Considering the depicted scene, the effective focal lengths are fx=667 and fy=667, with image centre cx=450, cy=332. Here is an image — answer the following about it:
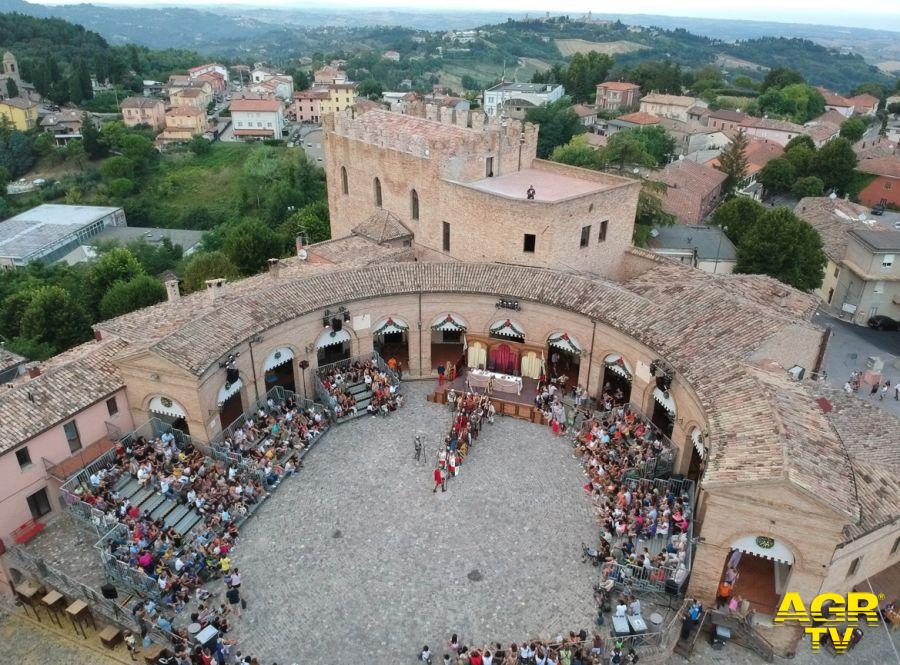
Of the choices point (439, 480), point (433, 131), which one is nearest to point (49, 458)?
point (439, 480)

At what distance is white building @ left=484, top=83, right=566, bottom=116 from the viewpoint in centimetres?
12631

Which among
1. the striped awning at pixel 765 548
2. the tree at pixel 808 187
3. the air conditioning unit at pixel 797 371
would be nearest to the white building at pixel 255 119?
the tree at pixel 808 187

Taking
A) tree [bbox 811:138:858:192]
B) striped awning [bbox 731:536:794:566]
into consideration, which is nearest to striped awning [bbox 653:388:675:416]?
striped awning [bbox 731:536:794:566]

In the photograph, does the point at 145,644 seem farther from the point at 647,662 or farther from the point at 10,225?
the point at 10,225

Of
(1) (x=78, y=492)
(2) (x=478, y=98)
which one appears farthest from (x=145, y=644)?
(2) (x=478, y=98)

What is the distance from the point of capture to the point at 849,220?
51094 millimetres

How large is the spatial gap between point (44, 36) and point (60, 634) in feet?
629

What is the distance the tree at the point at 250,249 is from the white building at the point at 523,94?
7962cm

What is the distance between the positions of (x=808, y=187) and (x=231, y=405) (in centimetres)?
6262

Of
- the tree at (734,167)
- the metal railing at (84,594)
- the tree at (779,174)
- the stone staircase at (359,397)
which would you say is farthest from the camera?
the tree at (734,167)

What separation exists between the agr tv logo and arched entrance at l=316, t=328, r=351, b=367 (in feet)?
62.8

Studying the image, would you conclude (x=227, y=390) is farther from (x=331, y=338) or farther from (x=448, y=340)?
(x=448, y=340)

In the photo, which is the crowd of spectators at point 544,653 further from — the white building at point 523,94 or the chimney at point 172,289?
the white building at point 523,94

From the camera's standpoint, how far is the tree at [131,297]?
1767 inches
